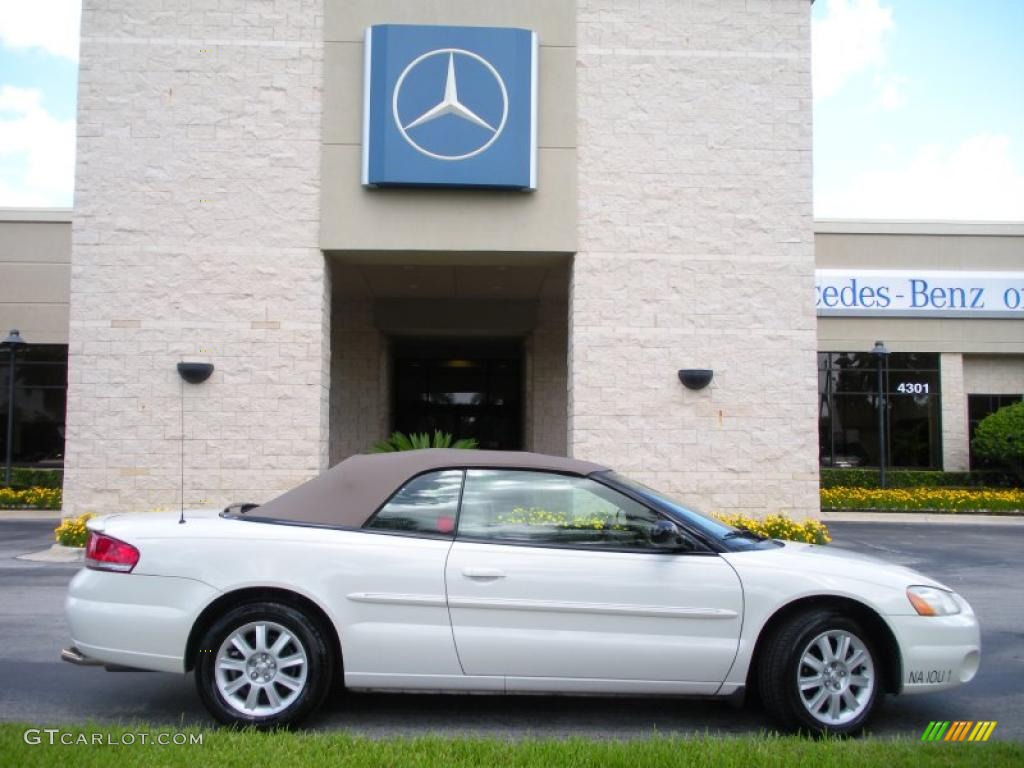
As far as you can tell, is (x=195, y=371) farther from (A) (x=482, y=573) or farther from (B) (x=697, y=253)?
(A) (x=482, y=573)

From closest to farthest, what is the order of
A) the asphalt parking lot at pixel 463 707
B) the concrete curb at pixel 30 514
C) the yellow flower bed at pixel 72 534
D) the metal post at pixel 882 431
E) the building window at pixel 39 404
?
the asphalt parking lot at pixel 463 707, the yellow flower bed at pixel 72 534, the concrete curb at pixel 30 514, the metal post at pixel 882 431, the building window at pixel 39 404

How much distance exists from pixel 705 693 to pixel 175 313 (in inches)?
391

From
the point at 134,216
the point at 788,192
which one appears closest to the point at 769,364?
the point at 788,192

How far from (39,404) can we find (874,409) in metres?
21.5

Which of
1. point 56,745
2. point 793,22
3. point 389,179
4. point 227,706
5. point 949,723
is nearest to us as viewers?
point 56,745

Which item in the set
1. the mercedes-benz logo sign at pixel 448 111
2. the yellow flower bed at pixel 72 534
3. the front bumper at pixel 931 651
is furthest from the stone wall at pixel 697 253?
the front bumper at pixel 931 651

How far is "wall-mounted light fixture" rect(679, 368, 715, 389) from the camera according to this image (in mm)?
12578

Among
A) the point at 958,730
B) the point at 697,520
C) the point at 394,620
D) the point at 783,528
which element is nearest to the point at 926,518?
the point at 783,528

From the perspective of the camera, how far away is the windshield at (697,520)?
5008 mm

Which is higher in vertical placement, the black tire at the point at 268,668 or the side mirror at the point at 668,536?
the side mirror at the point at 668,536

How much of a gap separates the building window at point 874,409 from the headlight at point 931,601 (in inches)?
764

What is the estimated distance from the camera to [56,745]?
13.5ft

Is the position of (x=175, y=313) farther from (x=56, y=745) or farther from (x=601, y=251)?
(x=56, y=745)

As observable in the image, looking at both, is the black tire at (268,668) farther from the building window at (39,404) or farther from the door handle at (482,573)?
the building window at (39,404)
